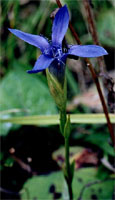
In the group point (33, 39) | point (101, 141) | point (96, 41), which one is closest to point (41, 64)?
point (33, 39)

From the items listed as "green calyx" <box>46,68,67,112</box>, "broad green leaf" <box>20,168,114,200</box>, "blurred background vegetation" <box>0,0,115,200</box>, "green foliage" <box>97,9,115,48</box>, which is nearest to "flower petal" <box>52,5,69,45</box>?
"green calyx" <box>46,68,67,112</box>

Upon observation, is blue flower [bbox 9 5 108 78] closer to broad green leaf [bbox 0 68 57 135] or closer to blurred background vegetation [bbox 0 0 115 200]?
blurred background vegetation [bbox 0 0 115 200]

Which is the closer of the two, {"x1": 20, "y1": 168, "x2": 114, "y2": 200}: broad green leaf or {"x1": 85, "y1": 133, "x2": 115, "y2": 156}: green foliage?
{"x1": 20, "y1": 168, "x2": 114, "y2": 200}: broad green leaf

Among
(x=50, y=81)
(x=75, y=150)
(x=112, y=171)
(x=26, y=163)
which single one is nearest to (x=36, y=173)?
(x=26, y=163)

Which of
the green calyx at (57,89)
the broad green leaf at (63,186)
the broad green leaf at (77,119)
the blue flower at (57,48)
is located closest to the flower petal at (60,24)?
the blue flower at (57,48)

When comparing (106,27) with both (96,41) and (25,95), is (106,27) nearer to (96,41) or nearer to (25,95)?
(25,95)

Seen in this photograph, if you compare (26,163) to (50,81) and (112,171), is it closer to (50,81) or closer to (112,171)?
(112,171)

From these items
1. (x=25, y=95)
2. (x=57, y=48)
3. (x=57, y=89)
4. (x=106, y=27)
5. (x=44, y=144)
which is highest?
(x=57, y=48)
